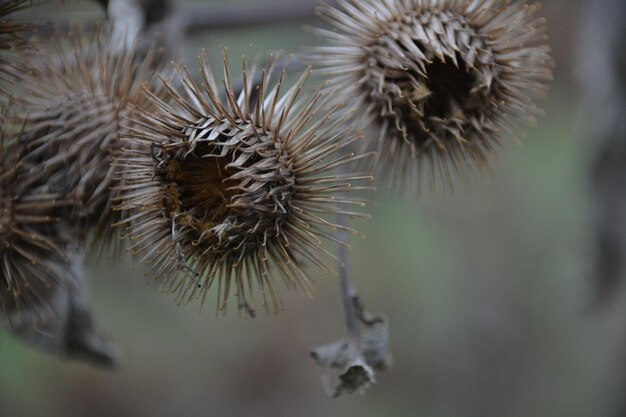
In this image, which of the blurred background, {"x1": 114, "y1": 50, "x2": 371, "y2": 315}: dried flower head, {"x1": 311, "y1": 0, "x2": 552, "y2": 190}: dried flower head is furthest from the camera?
the blurred background

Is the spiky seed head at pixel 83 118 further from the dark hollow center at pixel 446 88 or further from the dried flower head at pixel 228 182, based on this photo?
the dark hollow center at pixel 446 88

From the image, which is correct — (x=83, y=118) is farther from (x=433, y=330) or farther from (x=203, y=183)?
(x=433, y=330)

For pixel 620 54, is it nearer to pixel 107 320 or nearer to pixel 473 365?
pixel 473 365

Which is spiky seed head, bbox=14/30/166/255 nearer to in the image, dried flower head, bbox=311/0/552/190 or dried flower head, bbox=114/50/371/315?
dried flower head, bbox=114/50/371/315

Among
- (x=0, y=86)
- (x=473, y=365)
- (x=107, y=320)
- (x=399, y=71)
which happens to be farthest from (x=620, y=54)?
(x=107, y=320)

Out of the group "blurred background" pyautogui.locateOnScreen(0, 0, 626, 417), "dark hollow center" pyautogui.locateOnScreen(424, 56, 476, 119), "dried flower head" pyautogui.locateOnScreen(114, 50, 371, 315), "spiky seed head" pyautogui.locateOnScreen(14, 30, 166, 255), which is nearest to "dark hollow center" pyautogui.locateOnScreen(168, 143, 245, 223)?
"dried flower head" pyautogui.locateOnScreen(114, 50, 371, 315)

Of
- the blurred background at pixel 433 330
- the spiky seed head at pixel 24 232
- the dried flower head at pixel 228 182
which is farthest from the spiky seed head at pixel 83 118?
the blurred background at pixel 433 330

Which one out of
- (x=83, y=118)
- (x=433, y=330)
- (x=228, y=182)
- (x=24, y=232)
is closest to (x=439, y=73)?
(x=228, y=182)
